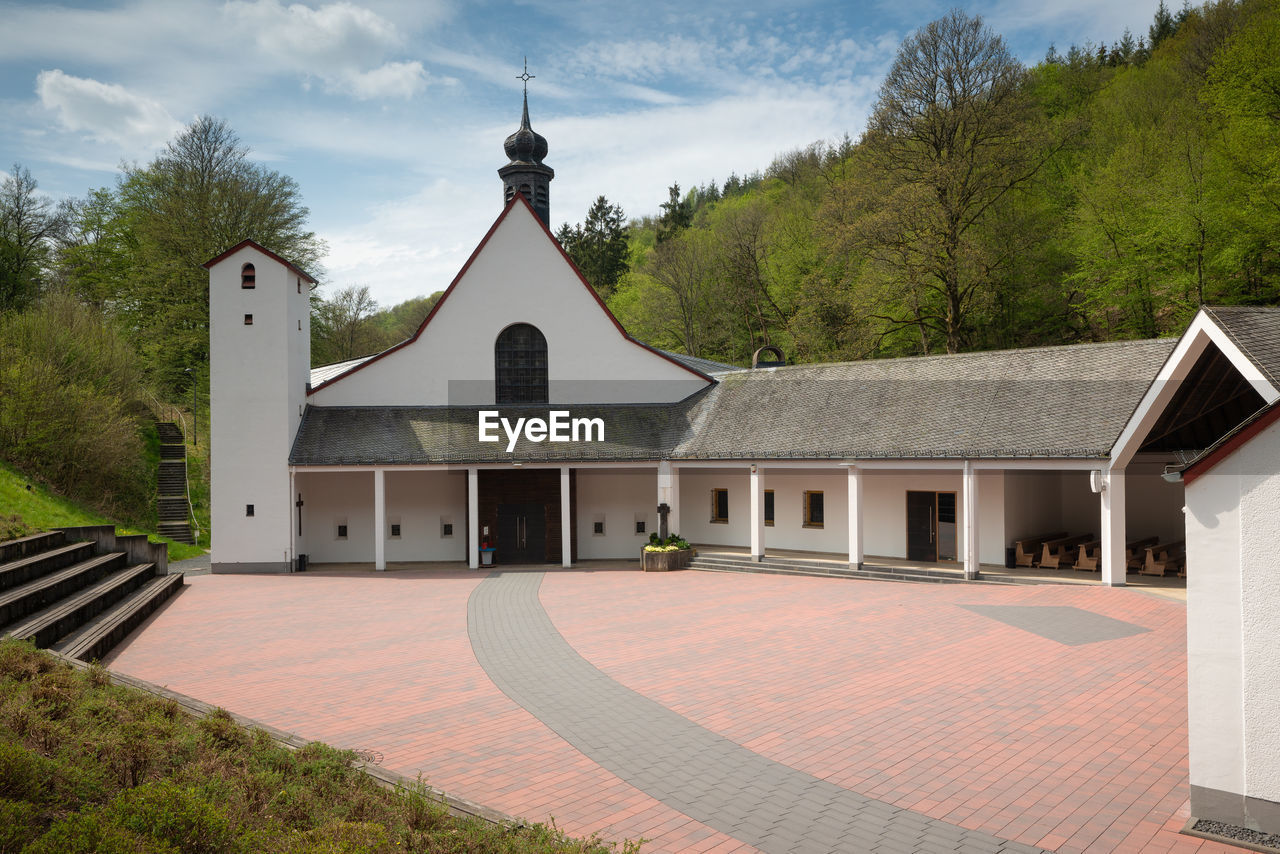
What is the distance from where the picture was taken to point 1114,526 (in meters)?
16.5

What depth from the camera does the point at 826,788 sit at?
724 centimetres

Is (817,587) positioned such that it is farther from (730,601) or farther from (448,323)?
(448,323)

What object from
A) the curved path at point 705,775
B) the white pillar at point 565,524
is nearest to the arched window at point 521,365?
the white pillar at point 565,524

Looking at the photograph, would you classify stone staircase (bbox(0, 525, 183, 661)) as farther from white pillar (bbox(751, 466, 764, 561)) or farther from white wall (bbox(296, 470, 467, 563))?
white pillar (bbox(751, 466, 764, 561))

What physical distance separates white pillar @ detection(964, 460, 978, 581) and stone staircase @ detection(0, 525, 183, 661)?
17.2 meters

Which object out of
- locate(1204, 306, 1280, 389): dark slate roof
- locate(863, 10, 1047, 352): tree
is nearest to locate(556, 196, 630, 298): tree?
locate(863, 10, 1047, 352): tree

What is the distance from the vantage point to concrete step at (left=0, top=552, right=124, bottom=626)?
11.6 m

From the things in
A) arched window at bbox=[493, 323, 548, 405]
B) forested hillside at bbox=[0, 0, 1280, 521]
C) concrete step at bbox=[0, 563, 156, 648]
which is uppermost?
forested hillside at bbox=[0, 0, 1280, 521]

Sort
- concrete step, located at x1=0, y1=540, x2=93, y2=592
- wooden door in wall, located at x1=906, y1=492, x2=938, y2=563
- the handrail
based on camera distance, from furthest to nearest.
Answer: the handrail → wooden door in wall, located at x1=906, y1=492, x2=938, y2=563 → concrete step, located at x1=0, y1=540, x2=93, y2=592

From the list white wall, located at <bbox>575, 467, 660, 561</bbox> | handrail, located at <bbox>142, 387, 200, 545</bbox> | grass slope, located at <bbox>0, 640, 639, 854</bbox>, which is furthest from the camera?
handrail, located at <bbox>142, 387, 200, 545</bbox>

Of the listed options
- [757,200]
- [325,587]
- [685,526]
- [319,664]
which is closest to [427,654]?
[319,664]

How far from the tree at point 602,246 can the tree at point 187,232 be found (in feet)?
72.9

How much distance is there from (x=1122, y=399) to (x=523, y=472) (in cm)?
1600

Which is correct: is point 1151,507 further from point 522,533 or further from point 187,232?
point 187,232
